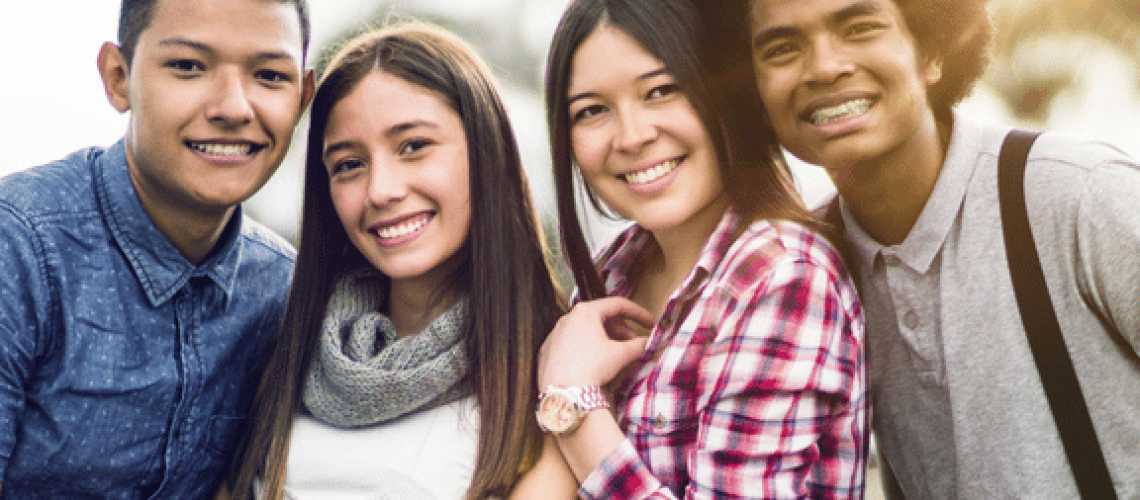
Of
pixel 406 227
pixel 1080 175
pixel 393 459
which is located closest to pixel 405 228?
pixel 406 227

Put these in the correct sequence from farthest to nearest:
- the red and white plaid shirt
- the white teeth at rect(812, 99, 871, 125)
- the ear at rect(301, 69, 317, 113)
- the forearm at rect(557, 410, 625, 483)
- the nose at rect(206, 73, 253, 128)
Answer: the ear at rect(301, 69, 317, 113) → the nose at rect(206, 73, 253, 128) → the white teeth at rect(812, 99, 871, 125) → the forearm at rect(557, 410, 625, 483) → the red and white plaid shirt

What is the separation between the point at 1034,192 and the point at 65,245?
2.18m

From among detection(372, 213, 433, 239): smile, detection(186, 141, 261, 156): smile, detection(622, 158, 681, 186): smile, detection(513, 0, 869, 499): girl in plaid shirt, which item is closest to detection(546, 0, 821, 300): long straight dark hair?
detection(513, 0, 869, 499): girl in plaid shirt

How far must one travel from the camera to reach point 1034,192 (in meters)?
1.81

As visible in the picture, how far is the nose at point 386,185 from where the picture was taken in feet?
6.79

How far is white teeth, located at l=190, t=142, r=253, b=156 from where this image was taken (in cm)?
225

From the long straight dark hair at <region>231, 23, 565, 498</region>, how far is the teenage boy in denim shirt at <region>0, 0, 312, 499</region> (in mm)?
135

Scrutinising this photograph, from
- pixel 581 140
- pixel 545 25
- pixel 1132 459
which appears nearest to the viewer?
pixel 1132 459

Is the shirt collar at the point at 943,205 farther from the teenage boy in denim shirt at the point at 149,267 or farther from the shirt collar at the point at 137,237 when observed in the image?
the shirt collar at the point at 137,237

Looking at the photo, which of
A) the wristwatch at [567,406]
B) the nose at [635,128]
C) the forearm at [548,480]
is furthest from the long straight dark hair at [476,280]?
the nose at [635,128]

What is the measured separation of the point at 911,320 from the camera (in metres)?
1.96

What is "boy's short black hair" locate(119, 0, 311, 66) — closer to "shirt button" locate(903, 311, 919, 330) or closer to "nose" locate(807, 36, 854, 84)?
"nose" locate(807, 36, 854, 84)

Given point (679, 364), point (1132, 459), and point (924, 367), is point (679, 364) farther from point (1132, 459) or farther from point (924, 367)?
point (1132, 459)

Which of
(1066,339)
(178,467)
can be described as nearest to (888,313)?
(1066,339)
